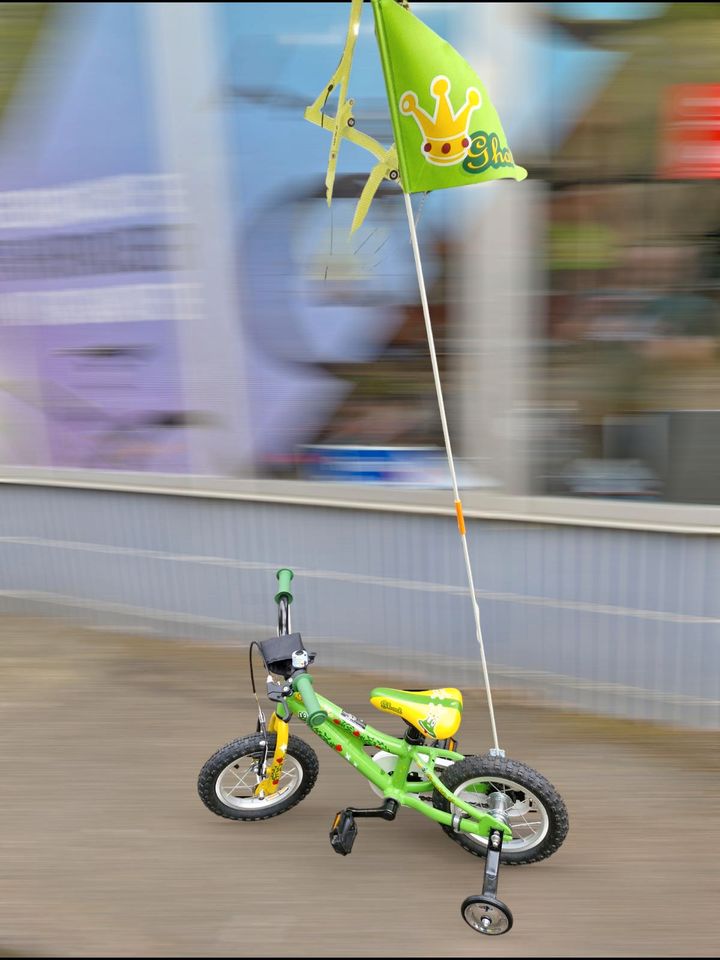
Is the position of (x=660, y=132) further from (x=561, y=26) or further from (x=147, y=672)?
(x=147, y=672)

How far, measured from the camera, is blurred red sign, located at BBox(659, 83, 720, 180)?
395cm

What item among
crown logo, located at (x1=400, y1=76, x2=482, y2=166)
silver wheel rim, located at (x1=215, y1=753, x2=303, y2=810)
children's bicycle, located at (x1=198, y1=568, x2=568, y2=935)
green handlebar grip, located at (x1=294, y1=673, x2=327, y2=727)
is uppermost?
crown logo, located at (x1=400, y1=76, x2=482, y2=166)

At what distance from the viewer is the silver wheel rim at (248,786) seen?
3664 mm

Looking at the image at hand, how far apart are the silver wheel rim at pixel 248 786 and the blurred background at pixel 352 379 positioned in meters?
0.28

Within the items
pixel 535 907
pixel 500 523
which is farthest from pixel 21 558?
pixel 535 907

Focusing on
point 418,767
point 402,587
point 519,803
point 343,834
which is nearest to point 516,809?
point 519,803

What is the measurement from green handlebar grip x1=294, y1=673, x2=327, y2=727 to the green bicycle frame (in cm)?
11

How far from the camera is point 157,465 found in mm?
5438

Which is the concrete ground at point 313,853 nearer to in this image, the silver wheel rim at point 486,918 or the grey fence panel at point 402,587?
the silver wheel rim at point 486,918

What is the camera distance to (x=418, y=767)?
3.41 metres

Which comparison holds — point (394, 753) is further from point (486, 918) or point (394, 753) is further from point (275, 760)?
point (486, 918)

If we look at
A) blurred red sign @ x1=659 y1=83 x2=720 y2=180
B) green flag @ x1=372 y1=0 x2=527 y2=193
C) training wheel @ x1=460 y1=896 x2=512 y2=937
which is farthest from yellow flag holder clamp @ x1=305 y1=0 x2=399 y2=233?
training wheel @ x1=460 y1=896 x2=512 y2=937

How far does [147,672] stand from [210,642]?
0.51 metres

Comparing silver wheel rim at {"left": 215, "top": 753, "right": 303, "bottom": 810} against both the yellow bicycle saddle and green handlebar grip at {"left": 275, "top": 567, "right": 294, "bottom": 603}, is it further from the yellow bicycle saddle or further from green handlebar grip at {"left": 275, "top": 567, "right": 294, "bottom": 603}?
green handlebar grip at {"left": 275, "top": 567, "right": 294, "bottom": 603}
